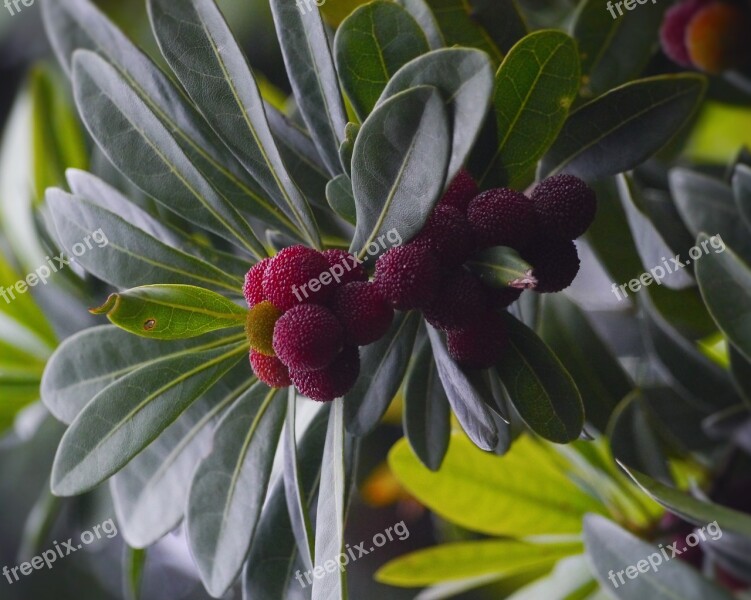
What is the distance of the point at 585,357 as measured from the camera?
2.77 feet

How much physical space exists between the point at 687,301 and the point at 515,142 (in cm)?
36

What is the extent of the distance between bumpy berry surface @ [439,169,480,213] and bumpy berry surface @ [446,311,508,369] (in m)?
0.08

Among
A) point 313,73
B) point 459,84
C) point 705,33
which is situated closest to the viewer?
point 459,84

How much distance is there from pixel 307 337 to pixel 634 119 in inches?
11.6

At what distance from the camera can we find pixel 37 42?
178 cm

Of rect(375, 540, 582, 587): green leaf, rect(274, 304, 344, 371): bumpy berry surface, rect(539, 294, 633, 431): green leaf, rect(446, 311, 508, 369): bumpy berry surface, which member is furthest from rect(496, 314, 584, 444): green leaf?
rect(375, 540, 582, 587): green leaf

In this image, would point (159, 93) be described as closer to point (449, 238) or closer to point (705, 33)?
point (449, 238)

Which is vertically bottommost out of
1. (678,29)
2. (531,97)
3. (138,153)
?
(678,29)

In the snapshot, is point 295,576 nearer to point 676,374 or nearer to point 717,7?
point 676,374

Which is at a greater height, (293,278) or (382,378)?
(293,278)

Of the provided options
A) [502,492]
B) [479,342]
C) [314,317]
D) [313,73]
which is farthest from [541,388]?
[502,492]

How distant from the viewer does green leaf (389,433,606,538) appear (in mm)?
889

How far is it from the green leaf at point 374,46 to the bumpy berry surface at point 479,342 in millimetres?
172

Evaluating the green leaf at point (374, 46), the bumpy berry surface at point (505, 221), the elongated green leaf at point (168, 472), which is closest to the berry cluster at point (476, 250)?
the bumpy berry surface at point (505, 221)
